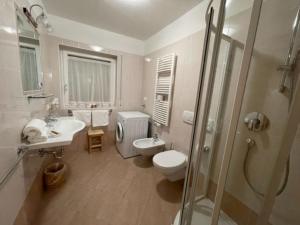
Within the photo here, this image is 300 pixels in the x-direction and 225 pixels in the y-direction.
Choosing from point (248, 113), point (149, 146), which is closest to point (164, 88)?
point (149, 146)

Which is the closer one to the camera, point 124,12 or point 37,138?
point 37,138

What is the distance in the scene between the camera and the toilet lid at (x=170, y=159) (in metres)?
1.63

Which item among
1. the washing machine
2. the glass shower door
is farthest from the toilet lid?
the washing machine

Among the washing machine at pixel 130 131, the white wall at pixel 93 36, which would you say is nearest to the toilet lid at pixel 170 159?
the washing machine at pixel 130 131

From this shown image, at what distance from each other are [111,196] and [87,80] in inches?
85.8

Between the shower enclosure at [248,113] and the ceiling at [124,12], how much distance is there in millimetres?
1017

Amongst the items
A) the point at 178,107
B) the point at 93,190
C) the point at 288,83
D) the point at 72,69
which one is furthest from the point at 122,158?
the point at 288,83

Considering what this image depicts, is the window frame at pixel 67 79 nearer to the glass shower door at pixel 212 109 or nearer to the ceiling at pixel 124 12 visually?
the ceiling at pixel 124 12

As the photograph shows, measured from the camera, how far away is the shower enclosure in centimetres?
85

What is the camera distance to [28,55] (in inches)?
50.9

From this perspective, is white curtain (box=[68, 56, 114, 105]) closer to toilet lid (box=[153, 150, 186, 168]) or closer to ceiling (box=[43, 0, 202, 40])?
ceiling (box=[43, 0, 202, 40])

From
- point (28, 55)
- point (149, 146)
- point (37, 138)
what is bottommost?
point (149, 146)

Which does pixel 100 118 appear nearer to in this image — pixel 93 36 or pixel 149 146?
pixel 149 146

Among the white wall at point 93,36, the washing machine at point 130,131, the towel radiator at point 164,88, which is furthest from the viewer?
the washing machine at point 130,131
